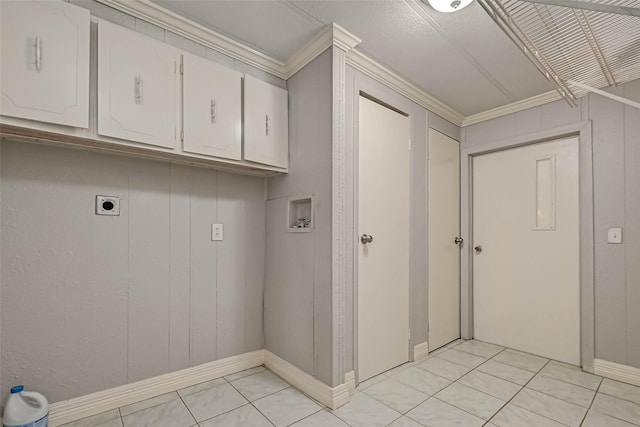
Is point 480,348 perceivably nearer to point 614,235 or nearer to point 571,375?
point 571,375

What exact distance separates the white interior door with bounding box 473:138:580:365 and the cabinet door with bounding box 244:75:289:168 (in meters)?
2.12

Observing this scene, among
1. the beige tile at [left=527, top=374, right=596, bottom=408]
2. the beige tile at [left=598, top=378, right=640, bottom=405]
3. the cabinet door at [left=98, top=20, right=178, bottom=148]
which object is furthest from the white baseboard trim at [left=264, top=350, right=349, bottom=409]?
the beige tile at [left=598, top=378, right=640, bottom=405]

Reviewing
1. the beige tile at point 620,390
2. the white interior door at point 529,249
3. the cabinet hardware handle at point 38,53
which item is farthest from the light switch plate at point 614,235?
the cabinet hardware handle at point 38,53

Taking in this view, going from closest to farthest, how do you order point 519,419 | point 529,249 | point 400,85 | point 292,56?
point 519,419
point 292,56
point 400,85
point 529,249

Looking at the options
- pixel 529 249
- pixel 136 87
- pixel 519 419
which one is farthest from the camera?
pixel 529 249

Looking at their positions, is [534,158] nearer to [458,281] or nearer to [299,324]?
[458,281]

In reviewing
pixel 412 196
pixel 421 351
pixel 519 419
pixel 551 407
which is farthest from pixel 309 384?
pixel 412 196

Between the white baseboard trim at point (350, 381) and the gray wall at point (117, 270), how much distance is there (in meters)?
0.77

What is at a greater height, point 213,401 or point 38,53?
point 38,53

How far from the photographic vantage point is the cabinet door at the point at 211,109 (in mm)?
1788

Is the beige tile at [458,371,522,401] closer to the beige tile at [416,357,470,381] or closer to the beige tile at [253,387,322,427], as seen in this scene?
the beige tile at [416,357,470,381]

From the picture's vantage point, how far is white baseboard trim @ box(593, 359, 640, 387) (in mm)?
2111

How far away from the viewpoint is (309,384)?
76.5 inches

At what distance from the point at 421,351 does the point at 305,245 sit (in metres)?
1.43
